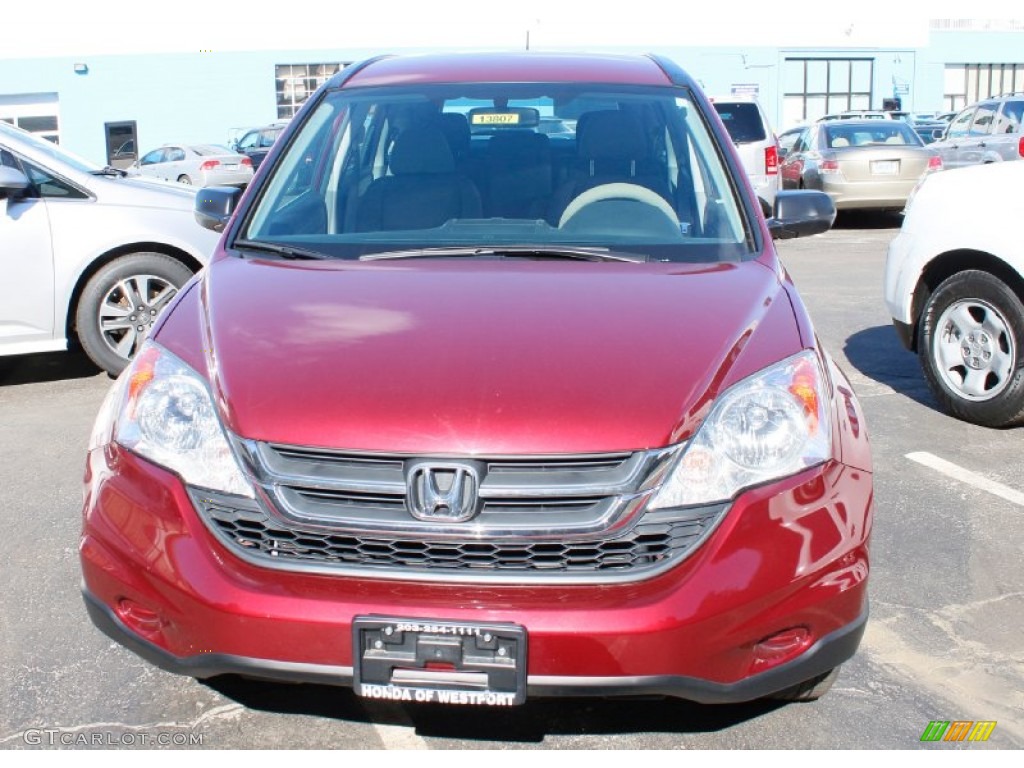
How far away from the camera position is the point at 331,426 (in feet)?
8.09

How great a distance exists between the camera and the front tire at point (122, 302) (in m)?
6.62

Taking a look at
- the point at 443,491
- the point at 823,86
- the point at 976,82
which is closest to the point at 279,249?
the point at 443,491

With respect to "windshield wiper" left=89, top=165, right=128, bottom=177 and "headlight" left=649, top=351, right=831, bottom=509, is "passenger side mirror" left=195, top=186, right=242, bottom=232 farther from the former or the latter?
"windshield wiper" left=89, top=165, right=128, bottom=177

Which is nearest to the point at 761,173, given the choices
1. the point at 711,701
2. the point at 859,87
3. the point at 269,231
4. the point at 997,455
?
the point at 997,455

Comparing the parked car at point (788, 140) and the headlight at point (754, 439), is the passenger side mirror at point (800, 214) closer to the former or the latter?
the headlight at point (754, 439)

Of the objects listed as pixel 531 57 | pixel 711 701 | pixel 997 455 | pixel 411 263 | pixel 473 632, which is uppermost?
pixel 531 57

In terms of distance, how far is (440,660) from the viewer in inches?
94.3

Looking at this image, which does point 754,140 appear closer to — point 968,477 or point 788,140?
point 788,140

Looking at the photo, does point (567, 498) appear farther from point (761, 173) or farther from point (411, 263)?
point (761, 173)

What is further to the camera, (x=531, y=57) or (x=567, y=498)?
(x=531, y=57)

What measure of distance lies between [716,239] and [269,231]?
1.35 meters

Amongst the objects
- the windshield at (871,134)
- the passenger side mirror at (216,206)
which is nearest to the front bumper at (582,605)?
the passenger side mirror at (216,206)

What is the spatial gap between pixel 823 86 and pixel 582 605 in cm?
4943

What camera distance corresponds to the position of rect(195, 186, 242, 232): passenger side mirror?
13.9 ft
